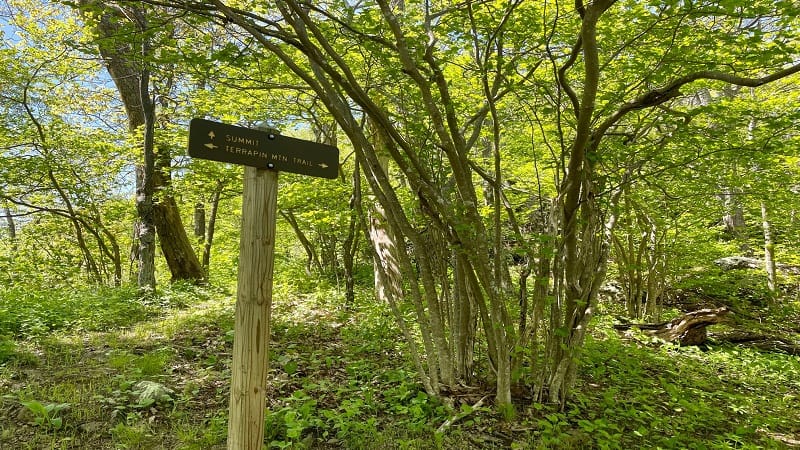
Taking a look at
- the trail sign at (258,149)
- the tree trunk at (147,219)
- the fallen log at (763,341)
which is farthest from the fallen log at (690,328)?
the tree trunk at (147,219)

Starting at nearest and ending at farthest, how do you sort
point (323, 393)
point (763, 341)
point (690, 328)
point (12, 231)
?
1. point (323, 393)
2. point (690, 328)
3. point (763, 341)
4. point (12, 231)

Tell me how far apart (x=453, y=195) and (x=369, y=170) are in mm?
1070

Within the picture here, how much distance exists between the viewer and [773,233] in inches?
376

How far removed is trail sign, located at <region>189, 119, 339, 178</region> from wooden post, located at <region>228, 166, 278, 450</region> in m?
0.09

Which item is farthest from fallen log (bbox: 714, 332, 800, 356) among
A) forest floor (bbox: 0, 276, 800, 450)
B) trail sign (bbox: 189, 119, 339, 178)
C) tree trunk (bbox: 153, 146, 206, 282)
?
tree trunk (bbox: 153, 146, 206, 282)

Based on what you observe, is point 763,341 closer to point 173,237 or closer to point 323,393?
point 323,393

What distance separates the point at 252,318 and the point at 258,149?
837 mm

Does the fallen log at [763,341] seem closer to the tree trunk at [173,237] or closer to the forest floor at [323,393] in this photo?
the forest floor at [323,393]

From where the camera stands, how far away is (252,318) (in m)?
2.14

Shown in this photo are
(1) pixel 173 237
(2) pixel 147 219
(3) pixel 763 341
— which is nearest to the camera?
(2) pixel 147 219

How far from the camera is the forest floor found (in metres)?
3.04

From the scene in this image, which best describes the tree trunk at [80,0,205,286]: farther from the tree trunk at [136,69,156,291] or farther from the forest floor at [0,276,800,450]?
the forest floor at [0,276,800,450]

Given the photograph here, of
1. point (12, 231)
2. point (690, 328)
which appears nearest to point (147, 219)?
point (12, 231)

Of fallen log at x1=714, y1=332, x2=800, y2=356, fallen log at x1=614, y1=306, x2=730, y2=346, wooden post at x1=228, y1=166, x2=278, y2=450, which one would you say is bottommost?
fallen log at x1=714, y1=332, x2=800, y2=356
